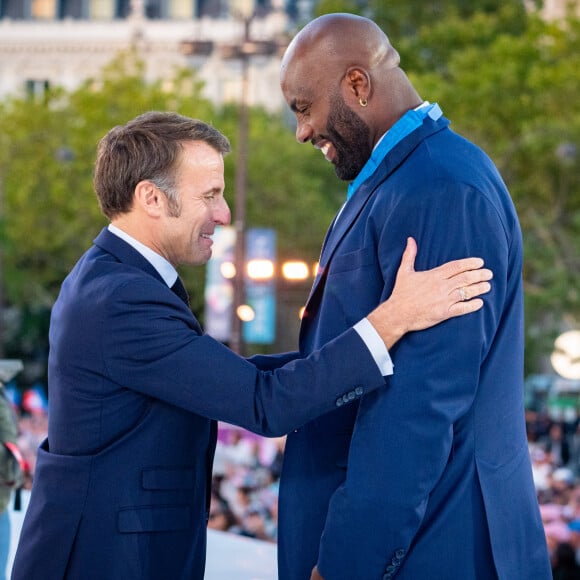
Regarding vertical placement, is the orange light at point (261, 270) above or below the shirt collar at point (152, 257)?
above

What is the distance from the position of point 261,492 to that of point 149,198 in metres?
13.2

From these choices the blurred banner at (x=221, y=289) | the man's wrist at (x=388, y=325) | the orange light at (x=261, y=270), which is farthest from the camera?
the blurred banner at (x=221, y=289)

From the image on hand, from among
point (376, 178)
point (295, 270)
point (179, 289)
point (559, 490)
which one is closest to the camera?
point (376, 178)

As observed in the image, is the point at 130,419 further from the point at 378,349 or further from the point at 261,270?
the point at 261,270

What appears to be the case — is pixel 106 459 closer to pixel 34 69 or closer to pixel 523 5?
pixel 523 5

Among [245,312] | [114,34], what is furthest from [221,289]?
[114,34]

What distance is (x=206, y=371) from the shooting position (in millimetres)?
3336

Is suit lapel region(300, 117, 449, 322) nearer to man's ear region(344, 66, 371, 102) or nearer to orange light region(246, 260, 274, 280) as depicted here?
man's ear region(344, 66, 371, 102)

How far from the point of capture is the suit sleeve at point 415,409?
9.90 feet

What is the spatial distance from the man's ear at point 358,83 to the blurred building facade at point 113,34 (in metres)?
62.1

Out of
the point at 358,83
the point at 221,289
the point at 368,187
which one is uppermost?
the point at 221,289

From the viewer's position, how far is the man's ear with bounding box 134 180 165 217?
140 inches

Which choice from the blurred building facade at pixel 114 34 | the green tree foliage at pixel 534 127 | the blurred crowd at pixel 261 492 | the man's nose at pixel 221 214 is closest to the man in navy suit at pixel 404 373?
the man's nose at pixel 221 214

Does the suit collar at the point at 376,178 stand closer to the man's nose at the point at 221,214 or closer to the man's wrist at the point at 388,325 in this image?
the man's wrist at the point at 388,325
